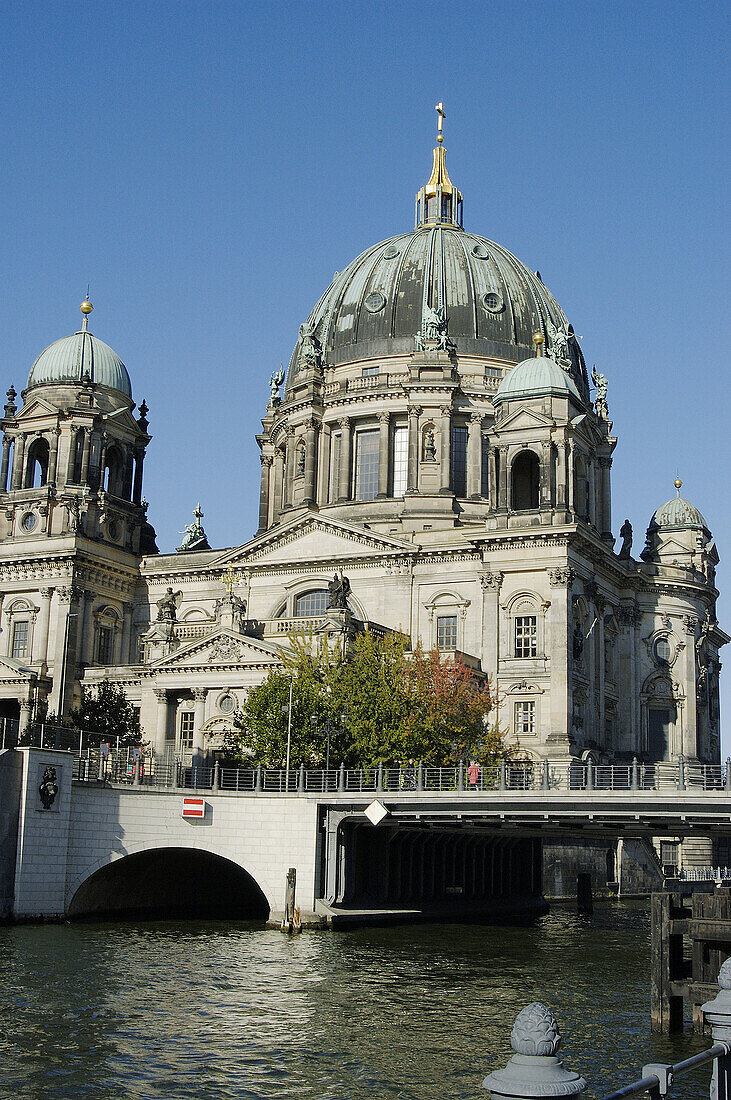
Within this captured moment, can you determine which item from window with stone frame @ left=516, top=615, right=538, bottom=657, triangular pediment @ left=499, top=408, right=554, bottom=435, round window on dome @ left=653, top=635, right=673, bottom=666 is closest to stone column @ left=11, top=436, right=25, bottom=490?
triangular pediment @ left=499, top=408, right=554, bottom=435

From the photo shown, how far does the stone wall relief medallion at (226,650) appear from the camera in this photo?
8081 centimetres

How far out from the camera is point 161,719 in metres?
82.9

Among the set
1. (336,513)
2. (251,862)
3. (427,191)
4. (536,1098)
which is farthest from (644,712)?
(536,1098)

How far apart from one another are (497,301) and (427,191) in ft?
66.5

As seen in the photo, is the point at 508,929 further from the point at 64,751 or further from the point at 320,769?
the point at 64,751

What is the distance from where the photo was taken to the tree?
82.9 m

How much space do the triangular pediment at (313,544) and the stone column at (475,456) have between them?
11.0 m

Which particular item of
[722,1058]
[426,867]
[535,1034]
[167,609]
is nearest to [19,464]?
[167,609]

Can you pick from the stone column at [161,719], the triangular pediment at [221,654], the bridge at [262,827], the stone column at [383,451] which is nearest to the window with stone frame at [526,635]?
the triangular pediment at [221,654]

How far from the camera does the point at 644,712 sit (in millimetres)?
93625

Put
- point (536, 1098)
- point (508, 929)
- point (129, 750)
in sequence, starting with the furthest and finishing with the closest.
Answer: point (129, 750) < point (508, 929) < point (536, 1098)

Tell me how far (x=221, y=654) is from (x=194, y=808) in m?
23.9

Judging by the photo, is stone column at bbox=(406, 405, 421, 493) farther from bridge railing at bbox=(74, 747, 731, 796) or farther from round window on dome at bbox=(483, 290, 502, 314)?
bridge railing at bbox=(74, 747, 731, 796)

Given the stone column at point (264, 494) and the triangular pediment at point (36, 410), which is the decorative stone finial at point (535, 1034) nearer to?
the triangular pediment at point (36, 410)
